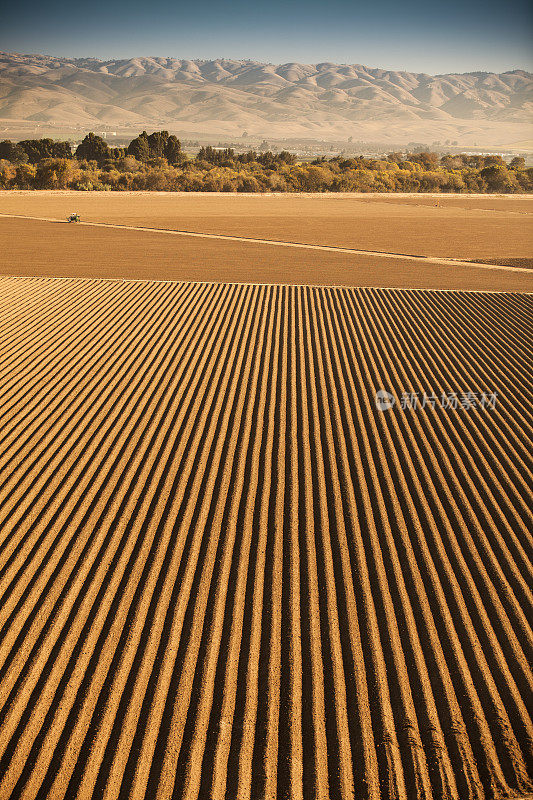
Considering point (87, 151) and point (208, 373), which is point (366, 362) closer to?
point (208, 373)

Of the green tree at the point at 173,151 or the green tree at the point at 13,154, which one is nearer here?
the green tree at the point at 13,154

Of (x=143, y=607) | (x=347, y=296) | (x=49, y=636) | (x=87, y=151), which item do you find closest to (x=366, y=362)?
(x=347, y=296)

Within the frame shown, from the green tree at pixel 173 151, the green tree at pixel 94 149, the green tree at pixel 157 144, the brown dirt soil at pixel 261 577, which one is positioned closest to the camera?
the brown dirt soil at pixel 261 577

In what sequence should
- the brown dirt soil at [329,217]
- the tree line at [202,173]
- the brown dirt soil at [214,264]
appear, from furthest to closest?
1. the tree line at [202,173]
2. the brown dirt soil at [329,217]
3. the brown dirt soil at [214,264]

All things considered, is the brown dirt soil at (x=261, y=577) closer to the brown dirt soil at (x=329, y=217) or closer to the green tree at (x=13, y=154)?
the brown dirt soil at (x=329, y=217)

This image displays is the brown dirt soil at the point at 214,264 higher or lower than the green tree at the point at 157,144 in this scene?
lower

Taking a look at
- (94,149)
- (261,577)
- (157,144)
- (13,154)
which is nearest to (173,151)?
(157,144)

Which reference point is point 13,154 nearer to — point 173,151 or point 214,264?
point 173,151

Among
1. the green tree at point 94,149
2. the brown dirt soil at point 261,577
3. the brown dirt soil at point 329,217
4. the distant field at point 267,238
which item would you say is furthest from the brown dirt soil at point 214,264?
the green tree at point 94,149

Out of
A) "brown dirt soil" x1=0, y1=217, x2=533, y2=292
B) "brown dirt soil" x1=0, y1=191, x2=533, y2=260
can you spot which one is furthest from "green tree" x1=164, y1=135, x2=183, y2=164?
"brown dirt soil" x1=0, y1=217, x2=533, y2=292
